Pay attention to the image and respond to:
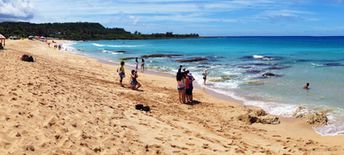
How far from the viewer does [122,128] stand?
10836mm

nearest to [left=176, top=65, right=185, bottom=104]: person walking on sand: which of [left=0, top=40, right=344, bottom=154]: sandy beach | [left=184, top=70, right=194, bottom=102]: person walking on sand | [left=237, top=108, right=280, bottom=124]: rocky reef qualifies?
[left=184, top=70, right=194, bottom=102]: person walking on sand

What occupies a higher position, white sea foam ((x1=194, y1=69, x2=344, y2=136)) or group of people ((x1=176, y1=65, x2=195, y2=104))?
group of people ((x1=176, y1=65, x2=195, y2=104))

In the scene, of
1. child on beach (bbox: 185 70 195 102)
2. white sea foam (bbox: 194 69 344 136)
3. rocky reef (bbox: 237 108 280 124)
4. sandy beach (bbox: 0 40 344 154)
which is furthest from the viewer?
child on beach (bbox: 185 70 195 102)

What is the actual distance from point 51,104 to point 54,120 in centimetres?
176

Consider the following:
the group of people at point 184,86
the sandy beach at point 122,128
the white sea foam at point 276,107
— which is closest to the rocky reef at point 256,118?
the sandy beach at point 122,128

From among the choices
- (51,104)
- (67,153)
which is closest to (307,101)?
(51,104)

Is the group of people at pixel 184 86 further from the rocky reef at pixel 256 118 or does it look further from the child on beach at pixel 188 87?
the rocky reef at pixel 256 118

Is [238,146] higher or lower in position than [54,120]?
lower

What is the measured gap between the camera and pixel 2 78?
47.5 feet

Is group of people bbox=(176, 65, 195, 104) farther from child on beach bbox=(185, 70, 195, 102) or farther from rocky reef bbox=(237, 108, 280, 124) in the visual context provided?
rocky reef bbox=(237, 108, 280, 124)

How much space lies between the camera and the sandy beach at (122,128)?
8758 mm

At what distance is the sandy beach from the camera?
876 cm

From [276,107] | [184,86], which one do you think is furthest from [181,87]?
[276,107]

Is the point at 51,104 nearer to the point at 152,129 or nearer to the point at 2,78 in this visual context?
the point at 152,129
